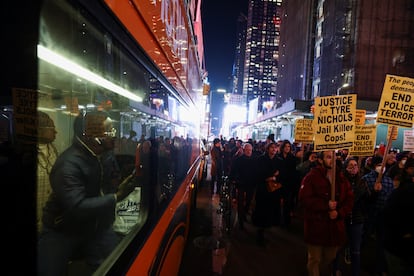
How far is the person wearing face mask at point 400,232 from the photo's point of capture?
3.36 meters

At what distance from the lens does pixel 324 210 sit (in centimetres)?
410

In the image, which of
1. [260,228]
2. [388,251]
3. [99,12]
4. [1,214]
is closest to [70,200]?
[1,214]

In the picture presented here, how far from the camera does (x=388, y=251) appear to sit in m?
3.55

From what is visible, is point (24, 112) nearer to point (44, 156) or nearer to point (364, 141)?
point (44, 156)

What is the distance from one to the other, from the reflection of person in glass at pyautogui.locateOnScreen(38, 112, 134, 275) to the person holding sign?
2.98 metres

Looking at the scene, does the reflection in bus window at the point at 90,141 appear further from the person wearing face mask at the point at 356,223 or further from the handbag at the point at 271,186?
the handbag at the point at 271,186

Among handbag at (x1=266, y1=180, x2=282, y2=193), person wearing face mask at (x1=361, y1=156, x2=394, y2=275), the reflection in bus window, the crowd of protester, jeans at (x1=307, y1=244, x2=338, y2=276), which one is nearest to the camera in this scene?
the reflection in bus window

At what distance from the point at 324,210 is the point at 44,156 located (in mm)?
3695

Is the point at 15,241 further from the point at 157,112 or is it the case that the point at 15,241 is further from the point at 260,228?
the point at 260,228

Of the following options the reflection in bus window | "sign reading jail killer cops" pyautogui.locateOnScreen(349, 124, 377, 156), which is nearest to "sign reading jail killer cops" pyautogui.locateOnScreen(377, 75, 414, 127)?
"sign reading jail killer cops" pyautogui.locateOnScreen(349, 124, 377, 156)

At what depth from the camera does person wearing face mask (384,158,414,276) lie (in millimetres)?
3363

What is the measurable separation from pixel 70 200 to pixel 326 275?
5.05m

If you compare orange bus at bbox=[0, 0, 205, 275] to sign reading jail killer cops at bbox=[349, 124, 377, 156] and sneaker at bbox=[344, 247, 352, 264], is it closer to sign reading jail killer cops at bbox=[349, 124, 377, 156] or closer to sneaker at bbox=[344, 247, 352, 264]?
sneaker at bbox=[344, 247, 352, 264]

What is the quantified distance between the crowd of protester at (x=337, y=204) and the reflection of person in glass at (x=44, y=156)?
3.47 metres
